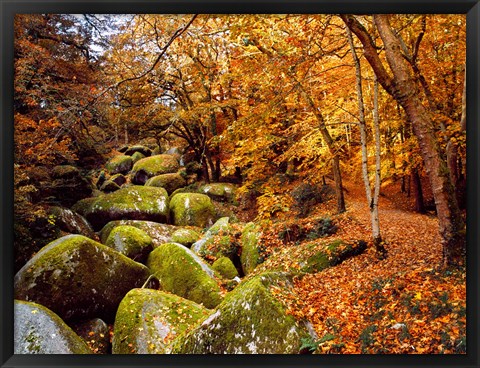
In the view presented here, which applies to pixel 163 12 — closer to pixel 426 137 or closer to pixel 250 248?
pixel 426 137

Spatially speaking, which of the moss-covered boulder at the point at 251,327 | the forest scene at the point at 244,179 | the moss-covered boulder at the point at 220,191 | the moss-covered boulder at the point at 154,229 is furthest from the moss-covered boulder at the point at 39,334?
the moss-covered boulder at the point at 220,191

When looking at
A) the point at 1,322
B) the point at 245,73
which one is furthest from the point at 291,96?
the point at 1,322

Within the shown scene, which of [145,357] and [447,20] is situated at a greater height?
[447,20]

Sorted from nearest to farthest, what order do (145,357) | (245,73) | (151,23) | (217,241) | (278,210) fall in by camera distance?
(145,357) → (151,23) → (245,73) → (278,210) → (217,241)

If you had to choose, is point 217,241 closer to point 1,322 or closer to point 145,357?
Result: point 145,357

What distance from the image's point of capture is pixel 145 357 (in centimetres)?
296

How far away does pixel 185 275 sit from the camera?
4.48m

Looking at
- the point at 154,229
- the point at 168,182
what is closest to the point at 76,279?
the point at 154,229

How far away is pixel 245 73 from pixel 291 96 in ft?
2.70

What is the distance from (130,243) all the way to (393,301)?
13.2 feet

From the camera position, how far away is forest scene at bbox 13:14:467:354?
2898 millimetres

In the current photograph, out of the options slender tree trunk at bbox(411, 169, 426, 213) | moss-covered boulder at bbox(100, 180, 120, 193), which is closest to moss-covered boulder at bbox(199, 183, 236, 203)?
moss-covered boulder at bbox(100, 180, 120, 193)

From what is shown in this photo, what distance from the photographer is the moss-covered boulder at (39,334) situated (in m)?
2.93

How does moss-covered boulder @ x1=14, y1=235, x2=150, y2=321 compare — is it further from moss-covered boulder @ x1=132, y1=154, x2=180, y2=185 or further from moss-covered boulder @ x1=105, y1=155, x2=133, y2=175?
moss-covered boulder @ x1=132, y1=154, x2=180, y2=185
